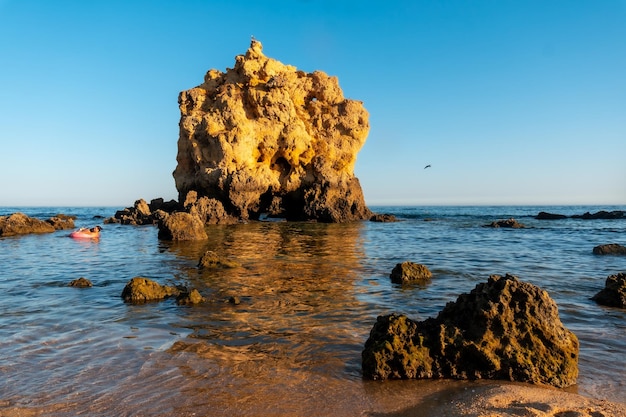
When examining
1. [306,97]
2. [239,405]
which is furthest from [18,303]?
[306,97]

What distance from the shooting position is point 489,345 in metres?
5.04

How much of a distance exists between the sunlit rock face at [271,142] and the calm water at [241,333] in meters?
21.1

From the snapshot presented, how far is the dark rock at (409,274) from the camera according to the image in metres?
10.7

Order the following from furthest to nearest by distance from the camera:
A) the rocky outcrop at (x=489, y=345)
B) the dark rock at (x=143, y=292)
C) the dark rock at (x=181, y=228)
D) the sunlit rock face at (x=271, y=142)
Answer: the sunlit rock face at (x=271, y=142) < the dark rock at (x=181, y=228) < the dark rock at (x=143, y=292) < the rocky outcrop at (x=489, y=345)

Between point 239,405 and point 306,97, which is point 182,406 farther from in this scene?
point 306,97

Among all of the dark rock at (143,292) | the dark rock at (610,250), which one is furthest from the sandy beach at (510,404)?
the dark rock at (610,250)

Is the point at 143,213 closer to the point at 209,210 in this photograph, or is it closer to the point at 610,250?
the point at 209,210

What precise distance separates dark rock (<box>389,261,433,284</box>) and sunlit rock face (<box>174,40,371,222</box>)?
24.2 m

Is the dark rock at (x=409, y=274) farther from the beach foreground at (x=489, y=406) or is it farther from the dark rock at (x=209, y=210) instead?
the dark rock at (x=209, y=210)

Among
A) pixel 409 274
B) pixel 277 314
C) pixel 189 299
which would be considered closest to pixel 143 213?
pixel 189 299

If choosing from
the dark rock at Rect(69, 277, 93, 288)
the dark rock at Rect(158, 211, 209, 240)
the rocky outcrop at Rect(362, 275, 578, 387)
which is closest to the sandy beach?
the rocky outcrop at Rect(362, 275, 578, 387)

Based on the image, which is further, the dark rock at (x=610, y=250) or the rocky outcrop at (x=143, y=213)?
the rocky outcrop at (x=143, y=213)

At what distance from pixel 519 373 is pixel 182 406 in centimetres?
375

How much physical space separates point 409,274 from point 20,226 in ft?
89.8
